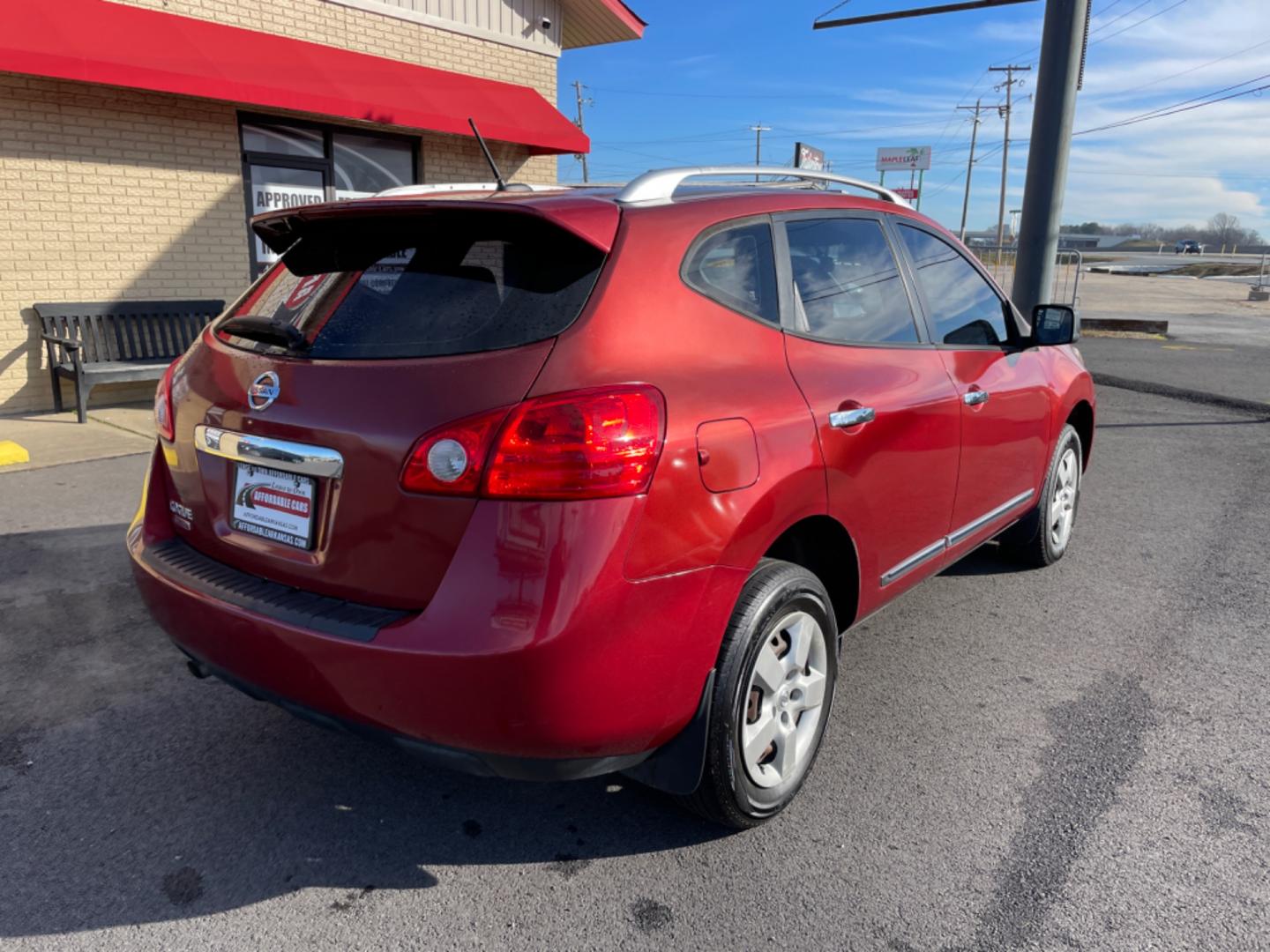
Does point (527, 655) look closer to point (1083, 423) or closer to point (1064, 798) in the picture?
point (1064, 798)

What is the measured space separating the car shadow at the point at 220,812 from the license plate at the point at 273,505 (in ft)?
2.95

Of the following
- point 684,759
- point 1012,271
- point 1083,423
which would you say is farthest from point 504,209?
point 1012,271

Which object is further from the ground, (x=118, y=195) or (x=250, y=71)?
(x=250, y=71)

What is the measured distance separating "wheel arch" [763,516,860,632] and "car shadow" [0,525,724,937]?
0.83 metres

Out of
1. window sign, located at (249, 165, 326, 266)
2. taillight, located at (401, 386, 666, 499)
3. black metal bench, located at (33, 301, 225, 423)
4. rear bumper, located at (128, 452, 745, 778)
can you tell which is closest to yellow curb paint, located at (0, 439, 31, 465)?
black metal bench, located at (33, 301, 225, 423)

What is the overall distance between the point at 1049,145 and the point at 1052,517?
24.1 ft

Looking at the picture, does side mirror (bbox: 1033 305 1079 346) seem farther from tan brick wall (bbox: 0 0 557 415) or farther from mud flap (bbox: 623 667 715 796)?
tan brick wall (bbox: 0 0 557 415)

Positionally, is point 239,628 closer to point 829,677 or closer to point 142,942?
point 142,942

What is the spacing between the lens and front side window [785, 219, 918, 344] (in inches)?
120

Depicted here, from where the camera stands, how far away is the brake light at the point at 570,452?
7.03 feet

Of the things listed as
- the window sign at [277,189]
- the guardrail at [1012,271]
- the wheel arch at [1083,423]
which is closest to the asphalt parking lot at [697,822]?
the wheel arch at [1083,423]

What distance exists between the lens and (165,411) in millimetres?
2939

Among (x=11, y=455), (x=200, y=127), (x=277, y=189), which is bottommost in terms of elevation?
(x=11, y=455)

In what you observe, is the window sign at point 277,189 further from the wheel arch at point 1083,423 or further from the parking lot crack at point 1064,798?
the parking lot crack at point 1064,798
